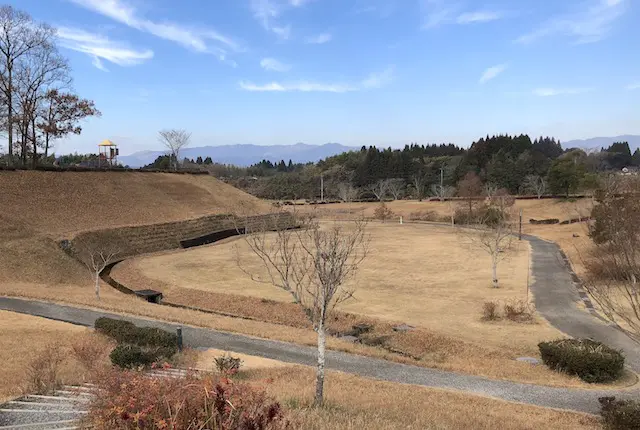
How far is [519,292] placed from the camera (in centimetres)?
2720

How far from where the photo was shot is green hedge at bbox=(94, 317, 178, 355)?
48.1ft

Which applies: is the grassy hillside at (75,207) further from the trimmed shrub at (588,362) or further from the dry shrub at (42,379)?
the trimmed shrub at (588,362)

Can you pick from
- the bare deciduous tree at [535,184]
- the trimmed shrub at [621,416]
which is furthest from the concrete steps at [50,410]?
the bare deciduous tree at [535,184]

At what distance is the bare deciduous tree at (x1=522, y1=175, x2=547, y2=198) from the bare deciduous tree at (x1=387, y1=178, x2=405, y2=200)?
24914mm

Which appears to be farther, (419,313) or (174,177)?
(174,177)

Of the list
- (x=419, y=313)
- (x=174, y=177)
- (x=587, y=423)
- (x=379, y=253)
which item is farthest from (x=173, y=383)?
(x=174, y=177)

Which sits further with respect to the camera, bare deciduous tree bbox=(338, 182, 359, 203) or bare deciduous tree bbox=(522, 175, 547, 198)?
bare deciduous tree bbox=(338, 182, 359, 203)

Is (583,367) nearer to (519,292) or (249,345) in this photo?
(249,345)

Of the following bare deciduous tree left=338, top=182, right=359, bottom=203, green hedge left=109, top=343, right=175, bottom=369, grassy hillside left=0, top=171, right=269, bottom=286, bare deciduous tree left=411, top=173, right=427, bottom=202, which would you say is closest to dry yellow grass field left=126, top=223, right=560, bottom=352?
grassy hillside left=0, top=171, right=269, bottom=286

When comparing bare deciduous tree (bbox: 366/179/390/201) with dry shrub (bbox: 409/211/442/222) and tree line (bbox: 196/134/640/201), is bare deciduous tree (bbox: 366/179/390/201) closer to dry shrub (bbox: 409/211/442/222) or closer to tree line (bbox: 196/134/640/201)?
Answer: tree line (bbox: 196/134/640/201)

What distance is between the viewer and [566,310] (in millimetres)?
23328

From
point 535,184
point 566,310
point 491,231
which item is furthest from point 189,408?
point 535,184

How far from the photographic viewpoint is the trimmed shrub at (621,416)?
932 centimetres

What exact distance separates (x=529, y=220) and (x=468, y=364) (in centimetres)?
5948
